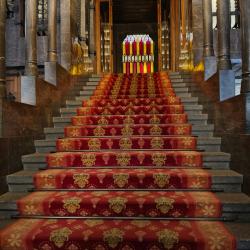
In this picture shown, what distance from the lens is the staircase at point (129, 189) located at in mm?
1802

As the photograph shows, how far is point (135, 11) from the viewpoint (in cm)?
1167

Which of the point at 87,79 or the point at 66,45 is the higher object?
the point at 66,45

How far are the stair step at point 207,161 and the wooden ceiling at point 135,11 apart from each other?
9.22 meters

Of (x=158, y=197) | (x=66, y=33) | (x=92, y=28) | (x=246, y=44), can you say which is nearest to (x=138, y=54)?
(x=92, y=28)

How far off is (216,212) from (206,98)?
190 centimetres

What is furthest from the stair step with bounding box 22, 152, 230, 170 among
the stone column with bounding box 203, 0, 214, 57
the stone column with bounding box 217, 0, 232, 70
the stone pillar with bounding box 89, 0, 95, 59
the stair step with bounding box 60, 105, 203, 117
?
the stone pillar with bounding box 89, 0, 95, 59

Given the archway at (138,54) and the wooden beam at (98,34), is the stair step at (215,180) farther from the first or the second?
the archway at (138,54)

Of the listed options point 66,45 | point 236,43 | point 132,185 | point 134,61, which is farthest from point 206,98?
point 134,61

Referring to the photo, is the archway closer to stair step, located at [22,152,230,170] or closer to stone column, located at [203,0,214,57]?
stone column, located at [203,0,214,57]

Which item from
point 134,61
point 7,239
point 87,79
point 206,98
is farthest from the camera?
point 134,61

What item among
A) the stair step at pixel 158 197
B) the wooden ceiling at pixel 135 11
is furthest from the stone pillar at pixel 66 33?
the wooden ceiling at pixel 135 11

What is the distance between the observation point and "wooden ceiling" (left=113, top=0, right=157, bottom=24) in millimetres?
10930

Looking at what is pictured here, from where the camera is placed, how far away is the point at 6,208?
220 centimetres

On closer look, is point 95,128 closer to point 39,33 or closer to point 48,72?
point 48,72
